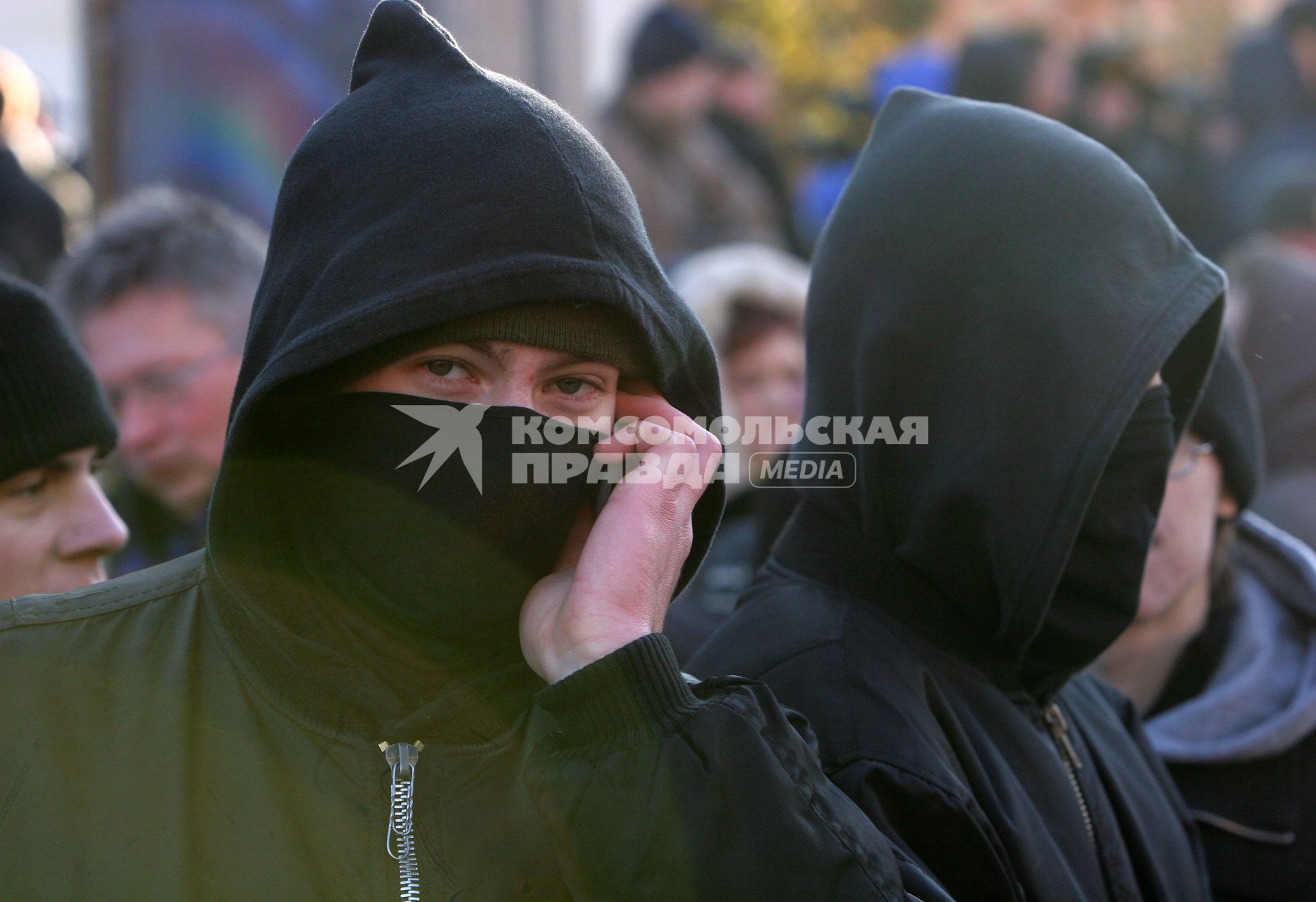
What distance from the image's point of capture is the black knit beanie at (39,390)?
2.43 meters

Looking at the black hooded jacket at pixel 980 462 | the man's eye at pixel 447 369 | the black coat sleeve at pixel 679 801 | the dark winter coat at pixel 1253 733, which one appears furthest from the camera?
the dark winter coat at pixel 1253 733

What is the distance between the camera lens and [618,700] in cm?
182

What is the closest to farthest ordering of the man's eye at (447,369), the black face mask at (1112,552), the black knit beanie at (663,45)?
the man's eye at (447,369) → the black face mask at (1112,552) → the black knit beanie at (663,45)

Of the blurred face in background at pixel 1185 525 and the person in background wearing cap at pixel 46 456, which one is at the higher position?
the person in background wearing cap at pixel 46 456

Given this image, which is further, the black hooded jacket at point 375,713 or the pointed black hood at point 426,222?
the pointed black hood at point 426,222

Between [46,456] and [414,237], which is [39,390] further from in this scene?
[414,237]

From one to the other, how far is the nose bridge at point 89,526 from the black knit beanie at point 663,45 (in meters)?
4.73

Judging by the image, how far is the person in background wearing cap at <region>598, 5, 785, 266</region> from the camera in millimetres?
6711

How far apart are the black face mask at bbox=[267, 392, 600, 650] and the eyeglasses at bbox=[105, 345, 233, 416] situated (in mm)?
2291

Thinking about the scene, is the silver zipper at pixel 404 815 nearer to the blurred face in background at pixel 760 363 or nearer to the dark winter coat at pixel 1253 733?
the dark winter coat at pixel 1253 733

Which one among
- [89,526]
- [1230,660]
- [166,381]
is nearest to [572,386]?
[89,526]

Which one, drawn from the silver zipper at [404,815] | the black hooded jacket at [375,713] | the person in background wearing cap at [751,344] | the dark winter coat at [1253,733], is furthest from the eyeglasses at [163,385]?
the dark winter coat at [1253,733]

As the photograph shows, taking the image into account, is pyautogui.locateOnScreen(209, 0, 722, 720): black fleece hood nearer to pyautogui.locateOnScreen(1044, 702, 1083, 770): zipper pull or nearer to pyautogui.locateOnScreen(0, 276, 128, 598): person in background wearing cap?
pyautogui.locateOnScreen(0, 276, 128, 598): person in background wearing cap

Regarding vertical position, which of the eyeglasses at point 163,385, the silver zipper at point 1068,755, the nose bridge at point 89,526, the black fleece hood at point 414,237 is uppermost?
the black fleece hood at point 414,237
